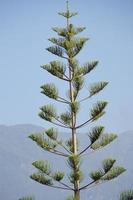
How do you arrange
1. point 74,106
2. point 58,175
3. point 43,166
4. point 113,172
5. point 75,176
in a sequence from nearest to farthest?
point 75,176, point 58,175, point 43,166, point 113,172, point 74,106

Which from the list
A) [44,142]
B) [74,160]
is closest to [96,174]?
[74,160]

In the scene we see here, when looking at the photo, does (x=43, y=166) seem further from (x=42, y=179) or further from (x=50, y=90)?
(x=50, y=90)

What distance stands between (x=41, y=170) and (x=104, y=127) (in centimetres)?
242

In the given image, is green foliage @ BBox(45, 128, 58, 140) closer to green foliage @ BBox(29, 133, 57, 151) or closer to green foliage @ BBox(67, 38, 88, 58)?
green foliage @ BBox(29, 133, 57, 151)

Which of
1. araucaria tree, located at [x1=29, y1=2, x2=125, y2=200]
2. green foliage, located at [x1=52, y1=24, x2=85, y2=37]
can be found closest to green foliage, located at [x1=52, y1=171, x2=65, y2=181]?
araucaria tree, located at [x1=29, y1=2, x2=125, y2=200]

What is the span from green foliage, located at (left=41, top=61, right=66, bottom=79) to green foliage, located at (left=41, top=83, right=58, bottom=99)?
0.47 m

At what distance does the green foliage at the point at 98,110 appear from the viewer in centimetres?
1574

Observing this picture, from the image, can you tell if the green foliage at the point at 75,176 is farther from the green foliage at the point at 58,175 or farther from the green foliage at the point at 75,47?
the green foliage at the point at 75,47

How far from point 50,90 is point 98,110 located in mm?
1759

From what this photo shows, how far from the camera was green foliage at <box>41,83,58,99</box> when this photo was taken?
640 inches

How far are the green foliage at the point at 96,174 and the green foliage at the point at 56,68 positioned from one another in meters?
3.43

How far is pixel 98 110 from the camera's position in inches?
623

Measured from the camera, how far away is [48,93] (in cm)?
1633

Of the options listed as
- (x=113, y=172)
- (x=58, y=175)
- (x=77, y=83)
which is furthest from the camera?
(x=77, y=83)
